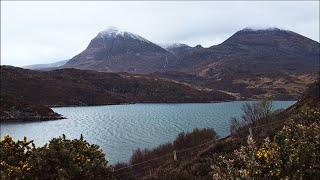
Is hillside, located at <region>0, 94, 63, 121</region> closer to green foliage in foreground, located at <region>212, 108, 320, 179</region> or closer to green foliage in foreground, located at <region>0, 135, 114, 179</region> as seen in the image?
green foliage in foreground, located at <region>0, 135, 114, 179</region>

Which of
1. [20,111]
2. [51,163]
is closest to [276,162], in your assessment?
[51,163]

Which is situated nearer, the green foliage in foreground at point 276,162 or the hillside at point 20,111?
the green foliage in foreground at point 276,162

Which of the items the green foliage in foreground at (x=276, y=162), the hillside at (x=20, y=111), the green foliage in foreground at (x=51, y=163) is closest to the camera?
the green foliage in foreground at (x=276, y=162)

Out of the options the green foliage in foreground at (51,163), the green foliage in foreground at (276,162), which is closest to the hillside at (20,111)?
the green foliage in foreground at (51,163)

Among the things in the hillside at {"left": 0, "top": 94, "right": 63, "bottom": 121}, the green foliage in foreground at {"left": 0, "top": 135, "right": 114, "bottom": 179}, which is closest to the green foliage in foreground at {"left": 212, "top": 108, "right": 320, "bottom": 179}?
the green foliage in foreground at {"left": 0, "top": 135, "right": 114, "bottom": 179}

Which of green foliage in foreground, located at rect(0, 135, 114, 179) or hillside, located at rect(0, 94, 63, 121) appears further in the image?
hillside, located at rect(0, 94, 63, 121)

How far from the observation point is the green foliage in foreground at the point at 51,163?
12781 mm

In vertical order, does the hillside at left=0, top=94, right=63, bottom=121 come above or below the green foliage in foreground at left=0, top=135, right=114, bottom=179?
below

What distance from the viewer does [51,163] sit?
1323 cm

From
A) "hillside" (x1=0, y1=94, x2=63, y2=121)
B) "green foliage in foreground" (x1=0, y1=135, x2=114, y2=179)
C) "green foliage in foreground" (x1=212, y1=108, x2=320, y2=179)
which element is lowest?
"hillside" (x1=0, y1=94, x2=63, y2=121)

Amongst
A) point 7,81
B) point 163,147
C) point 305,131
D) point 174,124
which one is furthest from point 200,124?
point 7,81

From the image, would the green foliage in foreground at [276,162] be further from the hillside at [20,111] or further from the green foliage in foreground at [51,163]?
the hillside at [20,111]

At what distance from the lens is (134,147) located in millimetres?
60281

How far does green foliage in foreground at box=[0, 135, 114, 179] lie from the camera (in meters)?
12.8
